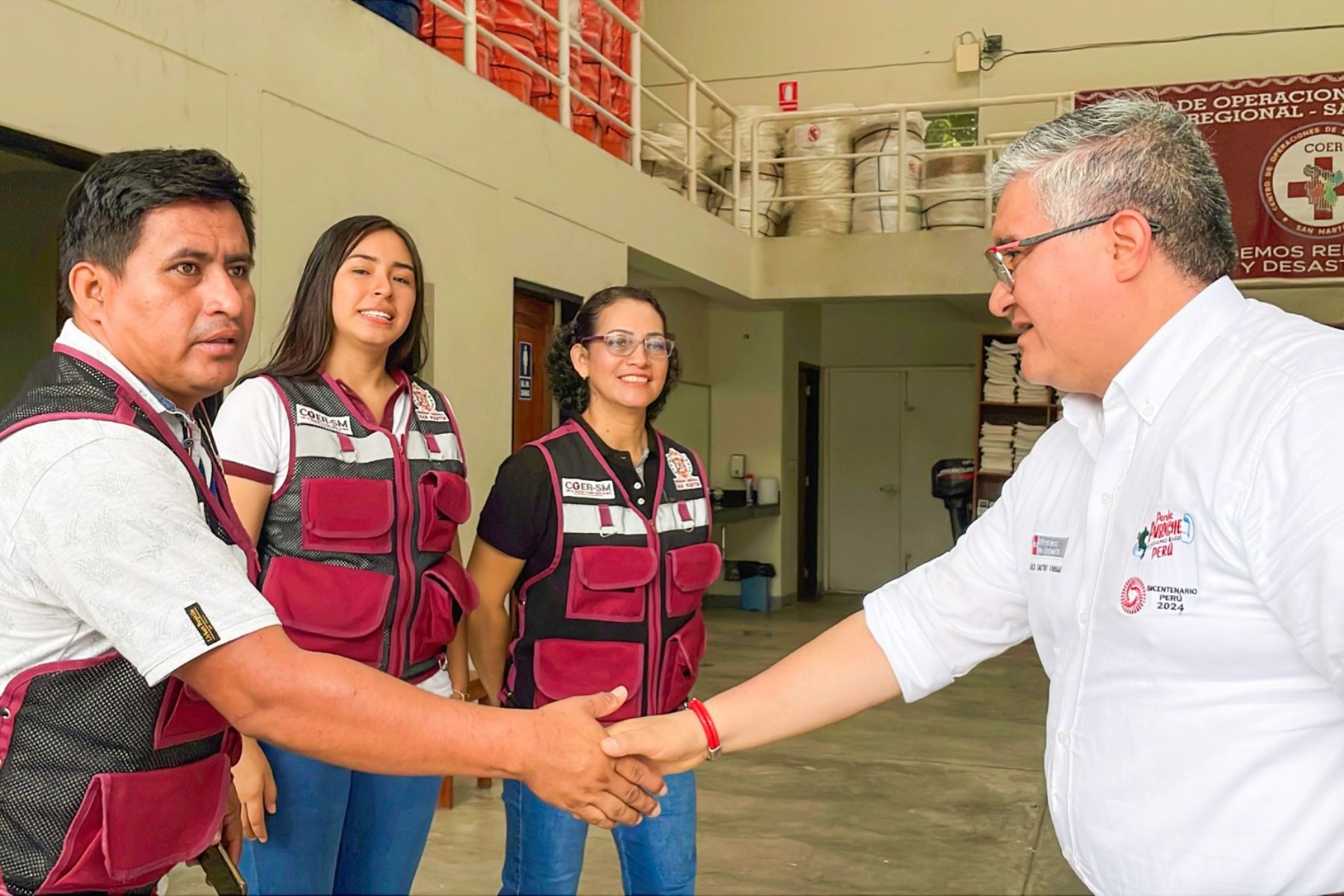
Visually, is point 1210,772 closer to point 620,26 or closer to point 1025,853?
point 1025,853

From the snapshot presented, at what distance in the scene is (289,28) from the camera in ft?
12.2

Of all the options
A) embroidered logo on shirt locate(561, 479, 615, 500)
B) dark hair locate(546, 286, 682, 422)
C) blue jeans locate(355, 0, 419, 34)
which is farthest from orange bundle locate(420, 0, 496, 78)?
embroidered logo on shirt locate(561, 479, 615, 500)

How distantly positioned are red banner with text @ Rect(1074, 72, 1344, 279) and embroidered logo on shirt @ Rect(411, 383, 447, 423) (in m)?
6.02

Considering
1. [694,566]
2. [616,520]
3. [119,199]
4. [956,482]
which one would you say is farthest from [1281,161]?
[119,199]

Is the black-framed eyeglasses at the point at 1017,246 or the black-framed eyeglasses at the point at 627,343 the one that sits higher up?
the black-framed eyeglasses at the point at 1017,246

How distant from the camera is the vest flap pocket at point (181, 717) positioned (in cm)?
132

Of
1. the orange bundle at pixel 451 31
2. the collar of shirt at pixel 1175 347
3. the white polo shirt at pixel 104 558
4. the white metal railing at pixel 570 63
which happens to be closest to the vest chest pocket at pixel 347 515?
the white polo shirt at pixel 104 558

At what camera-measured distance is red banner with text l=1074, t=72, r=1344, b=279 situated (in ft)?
22.7

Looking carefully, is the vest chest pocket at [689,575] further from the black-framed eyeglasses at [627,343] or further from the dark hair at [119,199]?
the dark hair at [119,199]

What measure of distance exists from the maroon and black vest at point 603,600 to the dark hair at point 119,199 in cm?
108

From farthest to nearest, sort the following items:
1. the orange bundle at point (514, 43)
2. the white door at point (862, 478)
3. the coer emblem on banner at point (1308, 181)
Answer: the white door at point (862, 478), the coer emblem on banner at point (1308, 181), the orange bundle at point (514, 43)

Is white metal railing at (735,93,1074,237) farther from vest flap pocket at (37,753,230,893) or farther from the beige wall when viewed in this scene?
vest flap pocket at (37,753,230,893)

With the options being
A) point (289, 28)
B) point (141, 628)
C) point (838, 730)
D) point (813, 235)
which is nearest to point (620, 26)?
point (813, 235)

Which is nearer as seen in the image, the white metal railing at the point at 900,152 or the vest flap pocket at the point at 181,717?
the vest flap pocket at the point at 181,717
